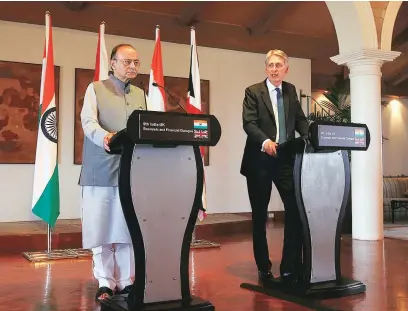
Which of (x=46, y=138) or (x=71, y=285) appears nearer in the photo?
(x=71, y=285)

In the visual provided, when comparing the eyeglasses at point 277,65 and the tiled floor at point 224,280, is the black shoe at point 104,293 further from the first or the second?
the eyeglasses at point 277,65

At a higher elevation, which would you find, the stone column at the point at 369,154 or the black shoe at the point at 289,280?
the stone column at the point at 369,154

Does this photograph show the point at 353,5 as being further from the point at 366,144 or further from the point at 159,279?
the point at 159,279

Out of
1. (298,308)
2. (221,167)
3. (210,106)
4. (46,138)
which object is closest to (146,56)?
(210,106)

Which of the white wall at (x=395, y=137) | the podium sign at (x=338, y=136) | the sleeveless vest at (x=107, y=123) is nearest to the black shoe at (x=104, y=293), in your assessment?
the sleeveless vest at (x=107, y=123)

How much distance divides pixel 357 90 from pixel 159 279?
387 cm

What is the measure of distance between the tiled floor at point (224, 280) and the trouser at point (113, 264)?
0.49 feet

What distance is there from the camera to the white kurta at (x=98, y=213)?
101 inches

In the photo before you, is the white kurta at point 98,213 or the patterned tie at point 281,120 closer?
the white kurta at point 98,213

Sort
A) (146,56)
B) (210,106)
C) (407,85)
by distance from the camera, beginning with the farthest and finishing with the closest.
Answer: (407,85) → (210,106) → (146,56)

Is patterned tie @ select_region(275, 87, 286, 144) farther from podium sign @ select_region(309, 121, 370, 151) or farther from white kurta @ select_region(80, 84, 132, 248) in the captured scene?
white kurta @ select_region(80, 84, 132, 248)

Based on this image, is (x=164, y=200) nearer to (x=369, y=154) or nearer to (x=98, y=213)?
(x=98, y=213)

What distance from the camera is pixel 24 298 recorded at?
283cm

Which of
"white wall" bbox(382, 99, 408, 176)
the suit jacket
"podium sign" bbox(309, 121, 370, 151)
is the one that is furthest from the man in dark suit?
"white wall" bbox(382, 99, 408, 176)
